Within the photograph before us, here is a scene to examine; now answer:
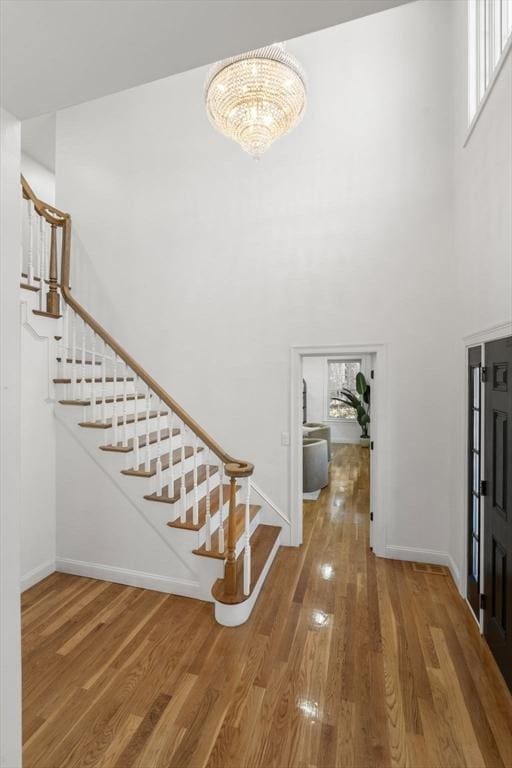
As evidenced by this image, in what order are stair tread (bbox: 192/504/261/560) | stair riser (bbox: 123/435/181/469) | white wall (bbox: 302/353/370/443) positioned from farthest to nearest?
white wall (bbox: 302/353/370/443) < stair riser (bbox: 123/435/181/469) < stair tread (bbox: 192/504/261/560)

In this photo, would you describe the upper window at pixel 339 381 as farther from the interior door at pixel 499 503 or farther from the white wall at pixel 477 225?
the interior door at pixel 499 503

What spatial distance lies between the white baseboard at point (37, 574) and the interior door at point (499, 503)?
356 cm

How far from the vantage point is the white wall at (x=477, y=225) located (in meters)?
2.20

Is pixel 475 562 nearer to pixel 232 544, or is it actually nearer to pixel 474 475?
pixel 474 475

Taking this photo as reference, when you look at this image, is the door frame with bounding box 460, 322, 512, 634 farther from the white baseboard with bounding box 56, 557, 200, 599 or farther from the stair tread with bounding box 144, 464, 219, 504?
the stair tread with bounding box 144, 464, 219, 504

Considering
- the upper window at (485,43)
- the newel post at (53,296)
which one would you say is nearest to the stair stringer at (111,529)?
the newel post at (53,296)

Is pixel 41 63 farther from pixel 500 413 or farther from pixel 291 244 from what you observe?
pixel 291 244

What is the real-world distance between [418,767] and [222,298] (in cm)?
386

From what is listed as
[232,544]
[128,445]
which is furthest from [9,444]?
[128,445]

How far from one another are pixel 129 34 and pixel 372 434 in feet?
12.0

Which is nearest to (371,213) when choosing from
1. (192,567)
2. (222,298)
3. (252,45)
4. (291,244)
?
(291,244)

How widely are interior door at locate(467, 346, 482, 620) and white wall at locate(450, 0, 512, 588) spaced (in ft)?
0.34

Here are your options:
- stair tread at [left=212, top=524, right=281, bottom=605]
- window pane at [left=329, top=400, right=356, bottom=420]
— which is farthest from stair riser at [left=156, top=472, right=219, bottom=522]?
window pane at [left=329, top=400, right=356, bottom=420]

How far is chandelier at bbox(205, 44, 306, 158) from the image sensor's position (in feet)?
8.13
